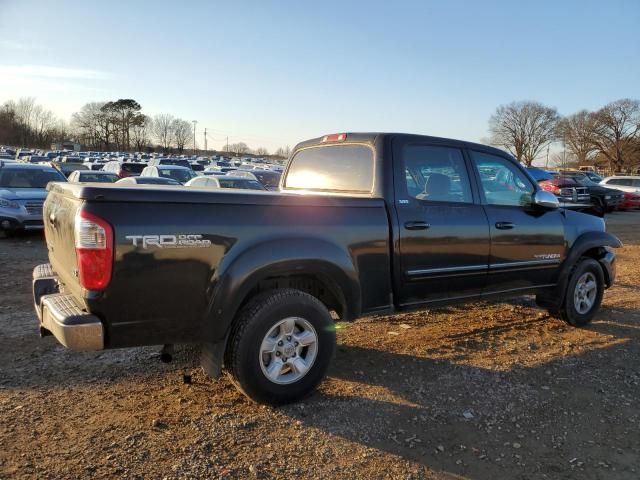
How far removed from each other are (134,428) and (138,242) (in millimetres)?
1219

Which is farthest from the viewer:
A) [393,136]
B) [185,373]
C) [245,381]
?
[393,136]

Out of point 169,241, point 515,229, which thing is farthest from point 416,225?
point 169,241

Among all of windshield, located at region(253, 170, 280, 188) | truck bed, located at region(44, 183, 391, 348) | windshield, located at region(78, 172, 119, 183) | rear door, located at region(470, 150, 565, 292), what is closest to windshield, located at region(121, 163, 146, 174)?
windshield, located at region(253, 170, 280, 188)

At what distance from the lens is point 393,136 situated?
13.9 ft

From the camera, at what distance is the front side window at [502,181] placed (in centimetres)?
473

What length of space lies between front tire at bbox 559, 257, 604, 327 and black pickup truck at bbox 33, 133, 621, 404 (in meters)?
0.39

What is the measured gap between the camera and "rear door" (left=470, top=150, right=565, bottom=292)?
4.69 metres

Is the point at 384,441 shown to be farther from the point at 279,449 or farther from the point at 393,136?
the point at 393,136

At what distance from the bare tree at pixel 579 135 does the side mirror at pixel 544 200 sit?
269 feet

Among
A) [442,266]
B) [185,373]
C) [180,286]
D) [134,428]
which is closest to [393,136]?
[442,266]

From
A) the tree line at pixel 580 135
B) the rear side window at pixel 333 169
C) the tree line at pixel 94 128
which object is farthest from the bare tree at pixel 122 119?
the rear side window at pixel 333 169

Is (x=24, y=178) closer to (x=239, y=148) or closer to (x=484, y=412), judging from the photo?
(x=484, y=412)

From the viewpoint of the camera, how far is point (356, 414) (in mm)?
3492

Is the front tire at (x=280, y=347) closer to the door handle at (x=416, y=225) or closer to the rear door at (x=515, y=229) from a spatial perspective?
the door handle at (x=416, y=225)
